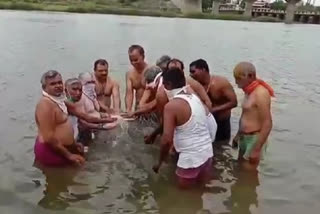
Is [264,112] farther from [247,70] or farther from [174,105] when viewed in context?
[174,105]

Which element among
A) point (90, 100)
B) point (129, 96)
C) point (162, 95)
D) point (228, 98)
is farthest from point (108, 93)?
point (162, 95)

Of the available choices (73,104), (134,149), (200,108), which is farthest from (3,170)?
(200,108)

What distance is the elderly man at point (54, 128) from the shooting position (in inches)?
271

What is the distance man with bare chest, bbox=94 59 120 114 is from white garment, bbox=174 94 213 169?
8.92 ft

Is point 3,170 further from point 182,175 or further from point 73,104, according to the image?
point 182,175

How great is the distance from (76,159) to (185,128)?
1.96m

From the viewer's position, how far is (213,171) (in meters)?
8.16

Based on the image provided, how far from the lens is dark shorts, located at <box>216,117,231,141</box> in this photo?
8.81 meters

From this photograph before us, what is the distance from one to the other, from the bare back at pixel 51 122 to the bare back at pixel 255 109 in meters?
2.44

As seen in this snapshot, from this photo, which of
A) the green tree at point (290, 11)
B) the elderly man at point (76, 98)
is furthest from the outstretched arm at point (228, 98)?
the green tree at point (290, 11)

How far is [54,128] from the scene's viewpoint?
23.4 ft

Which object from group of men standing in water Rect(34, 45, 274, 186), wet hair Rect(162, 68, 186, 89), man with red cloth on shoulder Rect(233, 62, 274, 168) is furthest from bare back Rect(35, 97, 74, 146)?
man with red cloth on shoulder Rect(233, 62, 274, 168)

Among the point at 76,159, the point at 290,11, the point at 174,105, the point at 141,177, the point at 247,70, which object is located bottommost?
the point at 290,11

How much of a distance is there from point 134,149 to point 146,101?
868 mm
